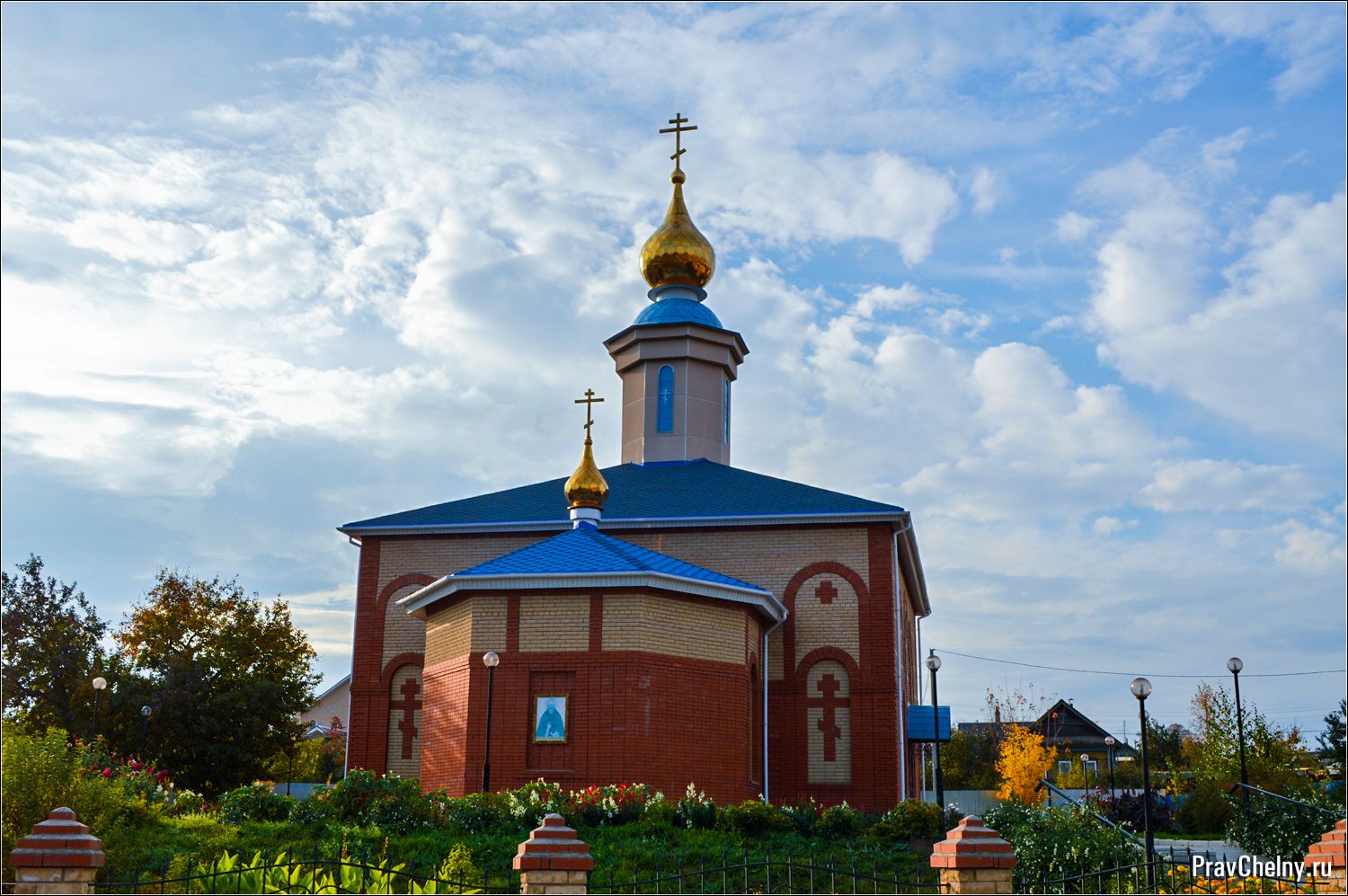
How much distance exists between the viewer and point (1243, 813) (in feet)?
51.0

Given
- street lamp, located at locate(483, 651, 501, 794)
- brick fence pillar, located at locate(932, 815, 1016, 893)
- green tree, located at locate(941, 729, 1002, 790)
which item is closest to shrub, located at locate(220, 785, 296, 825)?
street lamp, located at locate(483, 651, 501, 794)

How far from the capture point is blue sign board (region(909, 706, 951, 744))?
79.0 feet

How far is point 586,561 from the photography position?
19.2 meters

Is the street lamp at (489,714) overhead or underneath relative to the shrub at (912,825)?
overhead

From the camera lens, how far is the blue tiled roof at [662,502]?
75.2 ft

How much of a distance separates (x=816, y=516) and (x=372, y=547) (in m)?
8.50

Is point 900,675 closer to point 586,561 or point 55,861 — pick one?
point 586,561

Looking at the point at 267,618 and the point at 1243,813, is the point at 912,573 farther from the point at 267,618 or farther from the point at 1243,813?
Answer: the point at 267,618

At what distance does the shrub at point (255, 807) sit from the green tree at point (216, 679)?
12535 mm

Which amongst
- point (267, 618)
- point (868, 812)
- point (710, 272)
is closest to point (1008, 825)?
point (868, 812)

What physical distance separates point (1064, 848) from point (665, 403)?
1626cm

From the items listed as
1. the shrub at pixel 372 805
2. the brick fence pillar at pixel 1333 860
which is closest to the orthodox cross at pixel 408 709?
the shrub at pixel 372 805

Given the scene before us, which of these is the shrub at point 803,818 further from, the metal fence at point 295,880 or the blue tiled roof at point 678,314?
the blue tiled roof at point 678,314

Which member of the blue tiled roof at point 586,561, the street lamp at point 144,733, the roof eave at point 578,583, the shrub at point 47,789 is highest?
the blue tiled roof at point 586,561
